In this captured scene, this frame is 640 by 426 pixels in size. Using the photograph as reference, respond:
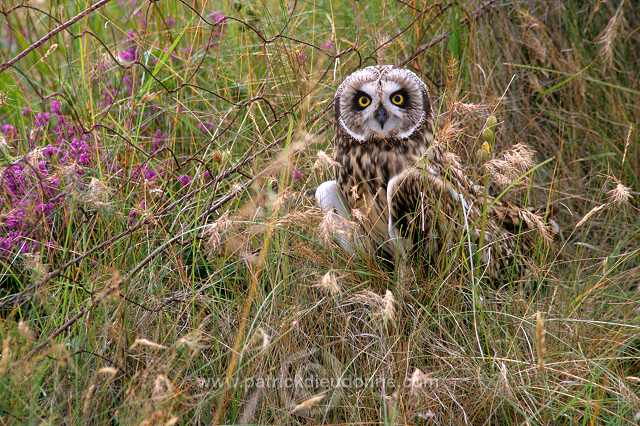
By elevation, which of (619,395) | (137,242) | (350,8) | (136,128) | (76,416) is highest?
(350,8)

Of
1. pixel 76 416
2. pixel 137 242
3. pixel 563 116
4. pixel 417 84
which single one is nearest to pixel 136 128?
pixel 137 242

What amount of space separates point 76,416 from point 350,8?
2.24 metres

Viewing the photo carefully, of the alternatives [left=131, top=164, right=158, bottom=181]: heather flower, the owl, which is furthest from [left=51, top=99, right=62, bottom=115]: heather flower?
the owl

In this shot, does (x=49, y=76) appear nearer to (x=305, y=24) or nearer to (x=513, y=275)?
(x=305, y=24)

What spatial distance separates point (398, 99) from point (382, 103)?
2.4 inches

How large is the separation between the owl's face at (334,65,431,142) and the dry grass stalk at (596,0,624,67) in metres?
0.87

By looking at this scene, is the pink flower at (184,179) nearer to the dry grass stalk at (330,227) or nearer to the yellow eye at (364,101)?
the yellow eye at (364,101)

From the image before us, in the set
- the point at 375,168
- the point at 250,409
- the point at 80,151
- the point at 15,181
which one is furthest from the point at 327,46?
the point at 250,409

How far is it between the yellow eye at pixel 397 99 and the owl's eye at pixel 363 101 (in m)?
0.07

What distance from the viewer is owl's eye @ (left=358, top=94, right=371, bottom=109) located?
9.37 feet

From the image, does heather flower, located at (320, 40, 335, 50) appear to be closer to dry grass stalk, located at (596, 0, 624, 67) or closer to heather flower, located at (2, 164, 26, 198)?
dry grass stalk, located at (596, 0, 624, 67)

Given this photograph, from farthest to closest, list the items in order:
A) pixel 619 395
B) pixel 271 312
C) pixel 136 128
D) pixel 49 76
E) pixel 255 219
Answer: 1. pixel 49 76
2. pixel 136 128
3. pixel 255 219
4. pixel 271 312
5. pixel 619 395

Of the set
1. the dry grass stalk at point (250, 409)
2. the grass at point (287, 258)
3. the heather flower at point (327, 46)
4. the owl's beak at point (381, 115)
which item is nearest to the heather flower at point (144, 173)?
the grass at point (287, 258)

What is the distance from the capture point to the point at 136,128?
3150mm
